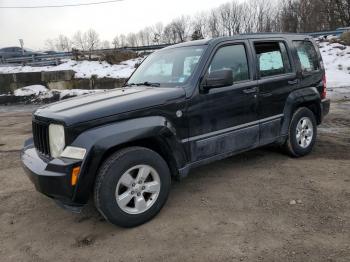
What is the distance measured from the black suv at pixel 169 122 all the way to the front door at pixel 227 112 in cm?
1

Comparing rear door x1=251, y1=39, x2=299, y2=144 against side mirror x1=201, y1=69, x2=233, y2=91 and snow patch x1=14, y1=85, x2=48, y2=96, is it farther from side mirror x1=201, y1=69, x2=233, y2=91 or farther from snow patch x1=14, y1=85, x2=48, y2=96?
snow patch x1=14, y1=85, x2=48, y2=96

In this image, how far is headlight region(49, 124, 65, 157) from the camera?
10.7 feet

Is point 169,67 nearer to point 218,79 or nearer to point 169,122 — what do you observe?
point 218,79

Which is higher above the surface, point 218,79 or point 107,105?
point 218,79

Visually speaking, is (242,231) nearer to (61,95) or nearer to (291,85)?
(291,85)

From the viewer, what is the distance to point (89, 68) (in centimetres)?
2036

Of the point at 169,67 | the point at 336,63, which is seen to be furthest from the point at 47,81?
the point at 169,67

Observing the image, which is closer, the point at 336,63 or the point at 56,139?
the point at 56,139

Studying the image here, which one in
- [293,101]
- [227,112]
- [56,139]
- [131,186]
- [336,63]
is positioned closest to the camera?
[56,139]

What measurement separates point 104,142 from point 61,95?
13006 millimetres

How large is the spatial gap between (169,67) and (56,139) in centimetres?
180

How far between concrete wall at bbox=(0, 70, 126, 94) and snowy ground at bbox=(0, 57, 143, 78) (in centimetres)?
56

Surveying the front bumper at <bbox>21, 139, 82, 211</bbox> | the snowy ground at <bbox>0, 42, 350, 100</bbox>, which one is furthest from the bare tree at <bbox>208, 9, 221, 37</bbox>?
the front bumper at <bbox>21, 139, 82, 211</bbox>

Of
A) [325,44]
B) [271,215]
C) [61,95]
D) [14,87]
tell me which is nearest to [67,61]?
[14,87]
